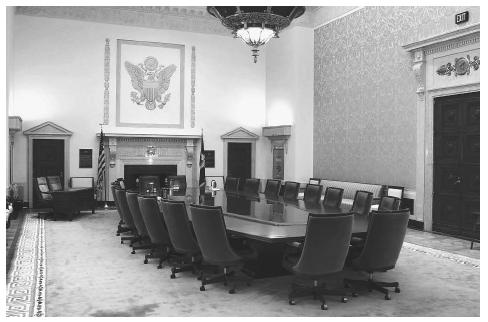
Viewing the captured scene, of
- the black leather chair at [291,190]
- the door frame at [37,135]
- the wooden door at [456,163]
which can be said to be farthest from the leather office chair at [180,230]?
the door frame at [37,135]

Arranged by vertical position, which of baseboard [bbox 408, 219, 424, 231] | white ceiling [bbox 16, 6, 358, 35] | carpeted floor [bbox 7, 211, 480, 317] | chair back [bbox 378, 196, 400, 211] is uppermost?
white ceiling [bbox 16, 6, 358, 35]

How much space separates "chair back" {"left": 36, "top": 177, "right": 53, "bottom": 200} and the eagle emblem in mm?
3102

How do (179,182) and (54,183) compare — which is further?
(54,183)

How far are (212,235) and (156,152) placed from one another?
771 centimetres

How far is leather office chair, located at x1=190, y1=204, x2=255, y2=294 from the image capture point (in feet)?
13.5

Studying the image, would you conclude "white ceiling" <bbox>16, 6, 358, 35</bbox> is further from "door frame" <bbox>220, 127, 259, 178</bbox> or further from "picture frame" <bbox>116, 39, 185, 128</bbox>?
"door frame" <bbox>220, 127, 259, 178</bbox>

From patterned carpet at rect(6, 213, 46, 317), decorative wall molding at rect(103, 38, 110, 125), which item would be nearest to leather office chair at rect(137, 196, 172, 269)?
patterned carpet at rect(6, 213, 46, 317)

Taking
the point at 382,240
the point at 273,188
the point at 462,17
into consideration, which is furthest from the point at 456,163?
the point at 382,240

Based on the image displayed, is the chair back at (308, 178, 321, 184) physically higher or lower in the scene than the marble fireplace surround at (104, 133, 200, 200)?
lower

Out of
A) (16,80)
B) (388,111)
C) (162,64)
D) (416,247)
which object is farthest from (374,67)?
(16,80)

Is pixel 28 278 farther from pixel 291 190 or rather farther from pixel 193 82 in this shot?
pixel 193 82

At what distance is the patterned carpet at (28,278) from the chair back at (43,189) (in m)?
1.85

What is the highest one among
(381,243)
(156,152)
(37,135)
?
(37,135)

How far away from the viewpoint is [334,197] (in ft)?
21.4
